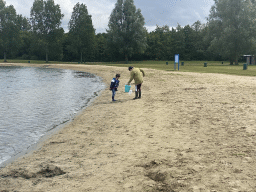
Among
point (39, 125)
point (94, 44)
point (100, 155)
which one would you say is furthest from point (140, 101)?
point (94, 44)

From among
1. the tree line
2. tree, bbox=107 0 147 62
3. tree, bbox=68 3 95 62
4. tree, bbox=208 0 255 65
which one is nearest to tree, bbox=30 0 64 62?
the tree line

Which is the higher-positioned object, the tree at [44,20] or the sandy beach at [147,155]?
the tree at [44,20]

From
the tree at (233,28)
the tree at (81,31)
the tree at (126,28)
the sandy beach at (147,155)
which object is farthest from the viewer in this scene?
the tree at (81,31)

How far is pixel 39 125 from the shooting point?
32.8 feet

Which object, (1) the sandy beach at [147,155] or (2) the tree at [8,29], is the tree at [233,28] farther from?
(2) the tree at [8,29]

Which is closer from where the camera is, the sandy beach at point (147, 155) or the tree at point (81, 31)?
the sandy beach at point (147, 155)

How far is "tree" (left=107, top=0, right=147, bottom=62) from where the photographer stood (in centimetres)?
6700

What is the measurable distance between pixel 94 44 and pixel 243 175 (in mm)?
75455

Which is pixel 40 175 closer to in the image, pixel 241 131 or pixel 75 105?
pixel 241 131

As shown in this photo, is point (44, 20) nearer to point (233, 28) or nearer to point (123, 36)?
point (123, 36)

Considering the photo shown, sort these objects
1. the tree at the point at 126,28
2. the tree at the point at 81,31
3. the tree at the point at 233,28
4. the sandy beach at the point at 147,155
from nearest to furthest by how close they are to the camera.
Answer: the sandy beach at the point at 147,155, the tree at the point at 233,28, the tree at the point at 126,28, the tree at the point at 81,31

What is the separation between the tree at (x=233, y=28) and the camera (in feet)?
173

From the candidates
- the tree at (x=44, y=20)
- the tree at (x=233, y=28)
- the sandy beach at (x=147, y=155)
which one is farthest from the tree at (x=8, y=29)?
the sandy beach at (x=147, y=155)

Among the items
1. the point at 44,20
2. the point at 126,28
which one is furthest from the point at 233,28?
the point at 44,20
